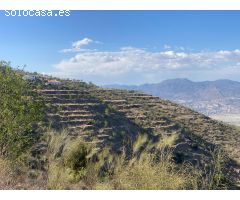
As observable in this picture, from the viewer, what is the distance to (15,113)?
366 inches

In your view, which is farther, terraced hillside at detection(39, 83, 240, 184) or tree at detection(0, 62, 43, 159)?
terraced hillside at detection(39, 83, 240, 184)

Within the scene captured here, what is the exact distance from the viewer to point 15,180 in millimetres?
7734

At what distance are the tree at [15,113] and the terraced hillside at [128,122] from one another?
19.6 metres

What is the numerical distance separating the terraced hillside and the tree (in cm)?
1961

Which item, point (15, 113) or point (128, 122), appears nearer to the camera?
point (15, 113)

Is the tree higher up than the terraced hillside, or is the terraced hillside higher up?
the tree

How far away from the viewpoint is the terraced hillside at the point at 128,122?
34897mm

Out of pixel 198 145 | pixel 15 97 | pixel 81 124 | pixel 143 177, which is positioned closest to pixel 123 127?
pixel 81 124

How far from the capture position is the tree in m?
8.93

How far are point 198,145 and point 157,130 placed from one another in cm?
441

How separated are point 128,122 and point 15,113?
1309 inches
